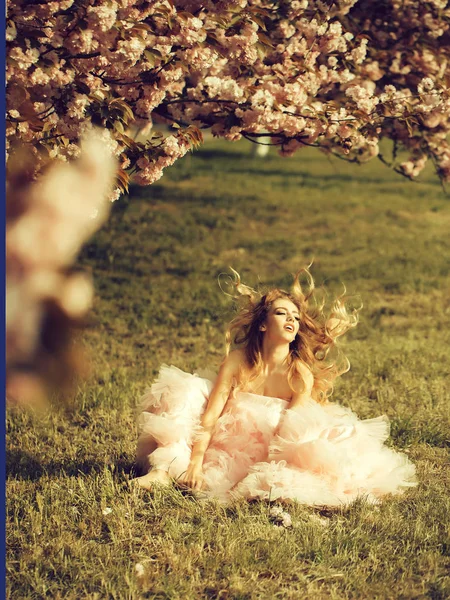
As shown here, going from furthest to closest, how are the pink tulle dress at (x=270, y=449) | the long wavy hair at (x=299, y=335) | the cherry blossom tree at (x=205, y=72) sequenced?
1. the long wavy hair at (x=299, y=335)
2. the pink tulle dress at (x=270, y=449)
3. the cherry blossom tree at (x=205, y=72)

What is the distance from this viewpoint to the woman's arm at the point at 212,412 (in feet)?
10.9

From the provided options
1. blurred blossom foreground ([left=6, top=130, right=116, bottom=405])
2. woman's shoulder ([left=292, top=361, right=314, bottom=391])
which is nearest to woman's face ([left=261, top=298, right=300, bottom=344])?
woman's shoulder ([left=292, top=361, right=314, bottom=391])

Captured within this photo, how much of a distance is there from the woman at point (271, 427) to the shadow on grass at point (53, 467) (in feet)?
0.71

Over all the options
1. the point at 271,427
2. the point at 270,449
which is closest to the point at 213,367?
the point at 271,427

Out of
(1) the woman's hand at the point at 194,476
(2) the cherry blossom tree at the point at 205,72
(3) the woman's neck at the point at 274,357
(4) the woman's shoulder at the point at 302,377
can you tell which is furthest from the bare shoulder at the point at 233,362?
(2) the cherry blossom tree at the point at 205,72

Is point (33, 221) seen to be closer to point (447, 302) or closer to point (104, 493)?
point (104, 493)

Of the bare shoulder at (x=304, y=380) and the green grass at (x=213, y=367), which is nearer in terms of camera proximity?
the green grass at (x=213, y=367)

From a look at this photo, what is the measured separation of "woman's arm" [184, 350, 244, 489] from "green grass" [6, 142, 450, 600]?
0.11 metres

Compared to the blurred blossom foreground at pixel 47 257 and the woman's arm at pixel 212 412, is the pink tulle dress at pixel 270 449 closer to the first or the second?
the woman's arm at pixel 212 412

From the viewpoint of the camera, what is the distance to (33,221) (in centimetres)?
86

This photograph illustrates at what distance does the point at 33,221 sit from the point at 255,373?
283 cm

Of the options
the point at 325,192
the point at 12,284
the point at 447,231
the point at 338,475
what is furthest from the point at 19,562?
the point at 325,192

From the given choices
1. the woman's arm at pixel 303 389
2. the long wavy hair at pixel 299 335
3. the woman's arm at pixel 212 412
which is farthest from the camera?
the long wavy hair at pixel 299 335

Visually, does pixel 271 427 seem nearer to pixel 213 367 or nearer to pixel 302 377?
pixel 302 377
